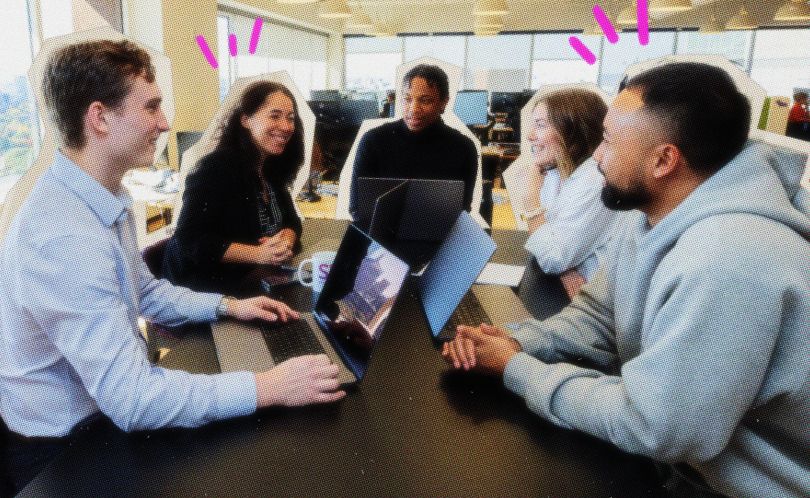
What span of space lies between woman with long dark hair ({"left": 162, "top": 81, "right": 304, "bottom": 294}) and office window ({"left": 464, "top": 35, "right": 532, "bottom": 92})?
10.5 m

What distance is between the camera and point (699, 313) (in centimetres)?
78

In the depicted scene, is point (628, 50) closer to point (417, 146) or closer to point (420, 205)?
point (417, 146)

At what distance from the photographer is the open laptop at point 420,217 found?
6.21 ft

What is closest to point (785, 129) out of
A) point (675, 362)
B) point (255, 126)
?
point (255, 126)

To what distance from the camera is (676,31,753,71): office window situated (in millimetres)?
10758

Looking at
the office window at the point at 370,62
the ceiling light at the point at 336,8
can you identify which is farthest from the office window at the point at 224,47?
the office window at the point at 370,62

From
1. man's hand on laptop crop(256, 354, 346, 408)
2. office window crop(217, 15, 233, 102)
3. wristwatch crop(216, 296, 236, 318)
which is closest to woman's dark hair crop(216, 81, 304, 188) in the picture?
wristwatch crop(216, 296, 236, 318)

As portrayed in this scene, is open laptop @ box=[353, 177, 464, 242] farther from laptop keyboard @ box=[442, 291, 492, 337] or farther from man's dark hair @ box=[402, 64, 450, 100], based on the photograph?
man's dark hair @ box=[402, 64, 450, 100]

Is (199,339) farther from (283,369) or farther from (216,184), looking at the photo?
(216,184)

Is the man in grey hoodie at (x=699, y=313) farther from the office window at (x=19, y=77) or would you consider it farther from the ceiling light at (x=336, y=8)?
the ceiling light at (x=336, y=8)

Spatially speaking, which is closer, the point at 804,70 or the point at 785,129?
the point at 785,129

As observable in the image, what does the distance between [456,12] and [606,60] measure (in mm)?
3098

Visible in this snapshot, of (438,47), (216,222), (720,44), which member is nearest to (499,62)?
(438,47)

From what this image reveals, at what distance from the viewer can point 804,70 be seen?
10.6 metres
